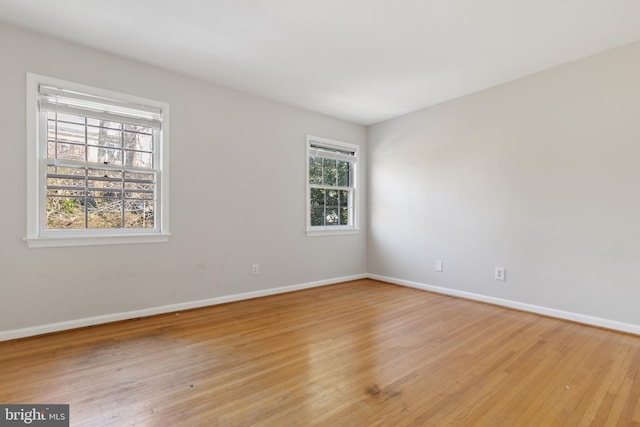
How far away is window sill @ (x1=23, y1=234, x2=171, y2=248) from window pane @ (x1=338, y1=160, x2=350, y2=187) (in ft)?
8.44

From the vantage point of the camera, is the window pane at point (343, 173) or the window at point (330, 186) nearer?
the window at point (330, 186)

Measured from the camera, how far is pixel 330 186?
4617mm

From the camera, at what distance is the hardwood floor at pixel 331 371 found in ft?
5.18

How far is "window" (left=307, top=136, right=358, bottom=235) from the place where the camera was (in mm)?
4402

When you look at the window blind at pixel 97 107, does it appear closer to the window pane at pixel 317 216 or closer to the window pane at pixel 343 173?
the window pane at pixel 317 216

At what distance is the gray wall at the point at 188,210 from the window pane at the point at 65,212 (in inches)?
7.2

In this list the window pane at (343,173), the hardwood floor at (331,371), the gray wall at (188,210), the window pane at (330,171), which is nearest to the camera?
the hardwood floor at (331,371)

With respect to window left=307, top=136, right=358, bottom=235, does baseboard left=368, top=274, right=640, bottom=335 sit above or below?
below

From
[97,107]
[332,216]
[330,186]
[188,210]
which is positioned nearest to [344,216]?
[332,216]

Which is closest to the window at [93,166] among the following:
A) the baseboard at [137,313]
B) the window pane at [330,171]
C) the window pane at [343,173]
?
the baseboard at [137,313]

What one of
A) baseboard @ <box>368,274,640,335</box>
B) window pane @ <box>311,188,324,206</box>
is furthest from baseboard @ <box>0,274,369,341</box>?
baseboard @ <box>368,274,640,335</box>

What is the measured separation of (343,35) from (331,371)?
8.26 feet

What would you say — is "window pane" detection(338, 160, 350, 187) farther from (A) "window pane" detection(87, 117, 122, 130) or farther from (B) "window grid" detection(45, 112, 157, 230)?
(A) "window pane" detection(87, 117, 122, 130)

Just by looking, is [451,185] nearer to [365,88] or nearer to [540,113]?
[540,113]
